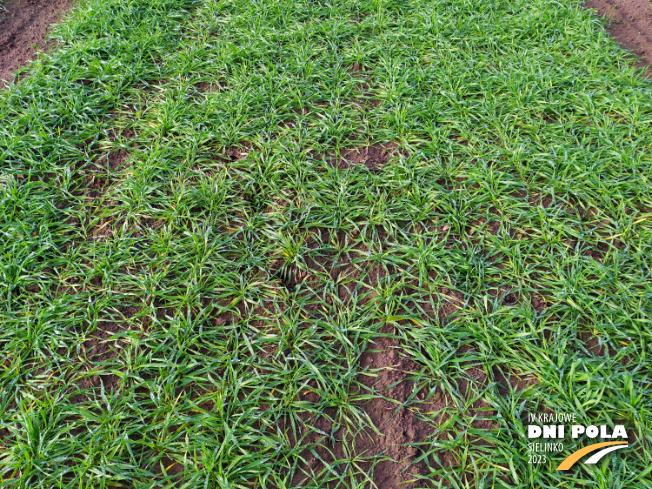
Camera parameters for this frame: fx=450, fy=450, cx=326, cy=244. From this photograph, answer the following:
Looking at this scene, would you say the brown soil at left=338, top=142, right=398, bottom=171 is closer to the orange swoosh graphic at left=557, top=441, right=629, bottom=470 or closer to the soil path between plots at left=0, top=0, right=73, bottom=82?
the orange swoosh graphic at left=557, top=441, right=629, bottom=470

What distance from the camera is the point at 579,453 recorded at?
1947 millimetres

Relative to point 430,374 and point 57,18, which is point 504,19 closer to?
point 430,374

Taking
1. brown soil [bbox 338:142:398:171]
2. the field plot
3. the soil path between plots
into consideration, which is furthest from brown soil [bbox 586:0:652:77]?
the soil path between plots

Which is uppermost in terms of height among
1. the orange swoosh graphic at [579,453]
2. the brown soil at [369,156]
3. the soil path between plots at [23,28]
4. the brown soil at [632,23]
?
the soil path between plots at [23,28]

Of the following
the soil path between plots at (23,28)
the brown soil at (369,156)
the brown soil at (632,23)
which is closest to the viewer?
the brown soil at (369,156)

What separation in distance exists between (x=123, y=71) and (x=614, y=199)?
3.79 m

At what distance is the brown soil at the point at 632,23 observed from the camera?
411 centimetres

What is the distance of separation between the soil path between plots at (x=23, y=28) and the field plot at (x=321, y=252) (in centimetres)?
36

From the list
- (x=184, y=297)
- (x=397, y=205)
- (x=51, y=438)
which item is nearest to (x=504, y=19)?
(x=397, y=205)

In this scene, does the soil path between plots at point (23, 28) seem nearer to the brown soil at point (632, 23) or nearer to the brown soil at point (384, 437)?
the brown soil at point (384, 437)

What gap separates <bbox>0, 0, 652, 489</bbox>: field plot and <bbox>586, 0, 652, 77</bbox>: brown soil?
1.27 ft

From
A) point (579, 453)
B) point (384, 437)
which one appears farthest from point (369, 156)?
point (579, 453)

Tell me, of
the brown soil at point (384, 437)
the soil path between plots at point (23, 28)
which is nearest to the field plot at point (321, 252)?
the brown soil at point (384, 437)

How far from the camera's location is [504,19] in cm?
416
